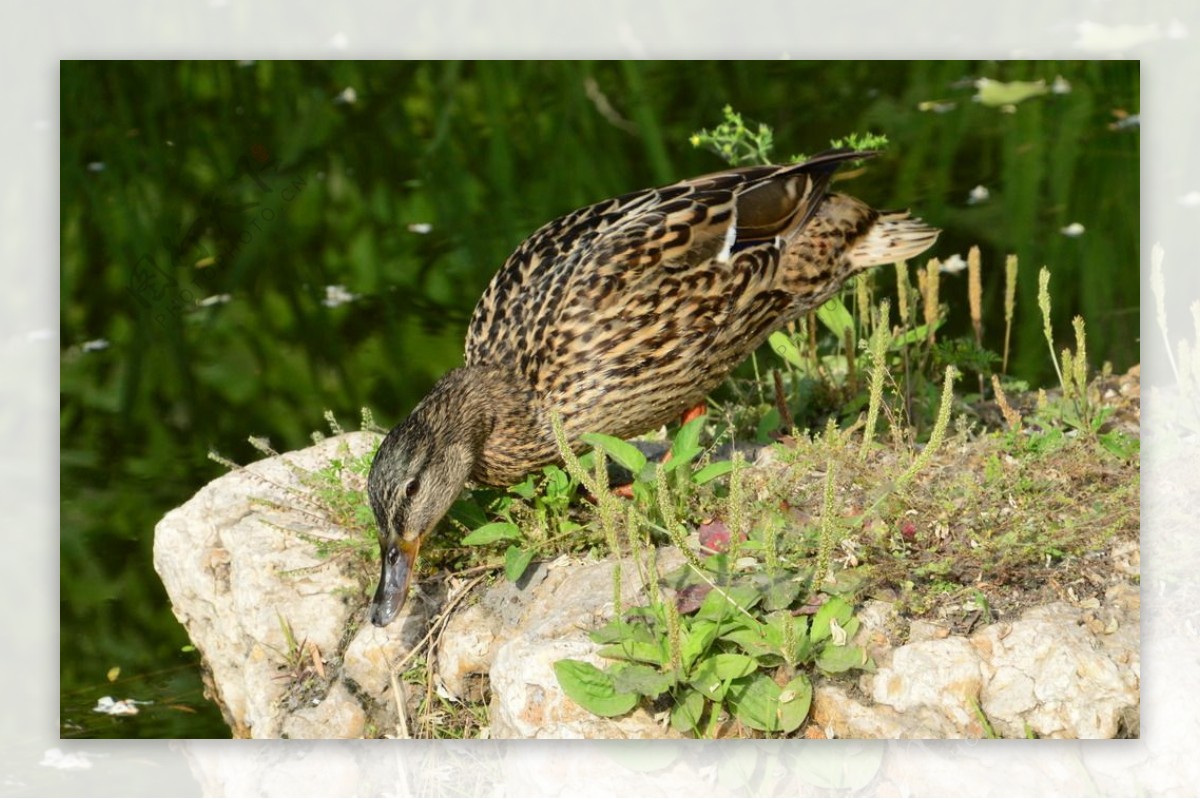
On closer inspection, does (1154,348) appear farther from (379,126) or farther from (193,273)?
(193,273)

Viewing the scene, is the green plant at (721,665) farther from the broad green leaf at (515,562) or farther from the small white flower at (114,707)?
the small white flower at (114,707)

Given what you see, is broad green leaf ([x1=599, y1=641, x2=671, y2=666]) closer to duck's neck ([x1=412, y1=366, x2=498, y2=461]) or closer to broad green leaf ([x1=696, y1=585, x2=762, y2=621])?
broad green leaf ([x1=696, y1=585, x2=762, y2=621])

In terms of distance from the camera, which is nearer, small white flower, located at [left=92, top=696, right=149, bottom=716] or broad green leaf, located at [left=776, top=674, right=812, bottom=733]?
broad green leaf, located at [left=776, top=674, right=812, bottom=733]

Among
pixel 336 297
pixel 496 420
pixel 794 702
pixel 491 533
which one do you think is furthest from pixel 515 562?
pixel 336 297

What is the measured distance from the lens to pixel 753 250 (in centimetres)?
483

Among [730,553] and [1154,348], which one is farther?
[1154,348]

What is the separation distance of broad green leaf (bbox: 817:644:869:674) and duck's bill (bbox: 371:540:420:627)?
3.46ft

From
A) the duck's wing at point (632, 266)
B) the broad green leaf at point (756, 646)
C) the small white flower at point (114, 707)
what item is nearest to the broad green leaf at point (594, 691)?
the broad green leaf at point (756, 646)

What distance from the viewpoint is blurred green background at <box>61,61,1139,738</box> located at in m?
4.96

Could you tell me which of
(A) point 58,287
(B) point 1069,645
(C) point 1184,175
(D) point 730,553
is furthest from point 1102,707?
(A) point 58,287

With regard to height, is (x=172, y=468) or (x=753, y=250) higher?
(x=753, y=250)

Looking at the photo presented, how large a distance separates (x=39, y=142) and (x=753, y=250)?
6.56 ft

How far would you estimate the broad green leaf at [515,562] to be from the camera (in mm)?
4453

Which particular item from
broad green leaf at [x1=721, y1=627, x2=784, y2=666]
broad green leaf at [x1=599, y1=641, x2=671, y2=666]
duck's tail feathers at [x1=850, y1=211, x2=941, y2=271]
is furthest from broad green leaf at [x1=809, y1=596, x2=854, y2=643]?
duck's tail feathers at [x1=850, y1=211, x2=941, y2=271]
